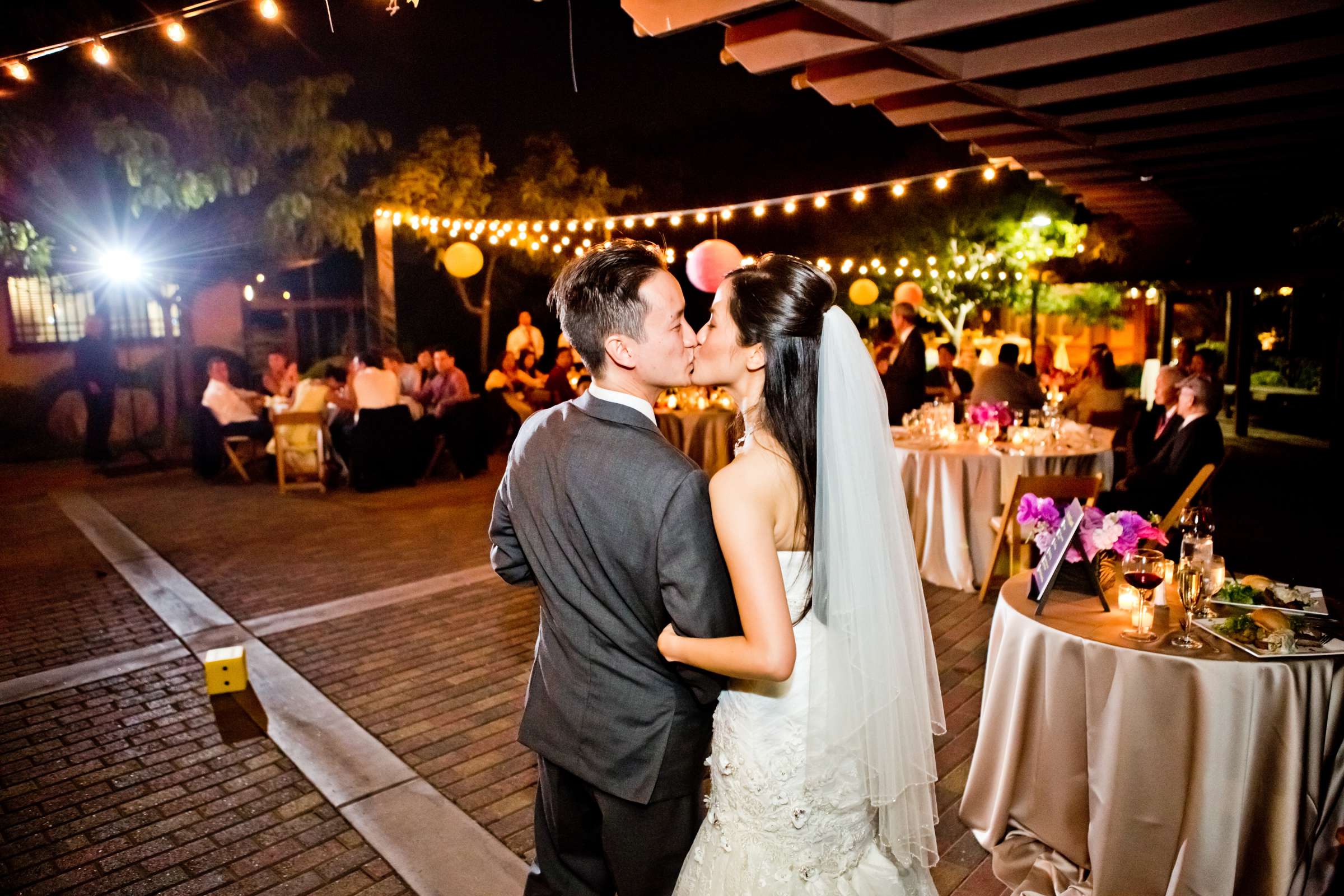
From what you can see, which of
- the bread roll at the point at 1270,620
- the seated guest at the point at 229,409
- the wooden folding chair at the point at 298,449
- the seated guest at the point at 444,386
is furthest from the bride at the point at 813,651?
the seated guest at the point at 229,409

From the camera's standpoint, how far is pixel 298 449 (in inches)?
355

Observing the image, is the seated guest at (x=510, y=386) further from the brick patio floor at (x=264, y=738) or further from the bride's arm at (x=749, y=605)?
the bride's arm at (x=749, y=605)

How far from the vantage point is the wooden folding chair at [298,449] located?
8.71 meters

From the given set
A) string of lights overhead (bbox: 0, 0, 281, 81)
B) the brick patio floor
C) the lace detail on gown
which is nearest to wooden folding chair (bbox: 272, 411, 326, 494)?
the brick patio floor

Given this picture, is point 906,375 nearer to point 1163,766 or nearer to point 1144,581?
point 1144,581

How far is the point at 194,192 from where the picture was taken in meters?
9.45

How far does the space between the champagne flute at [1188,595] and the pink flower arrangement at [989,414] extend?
354 cm

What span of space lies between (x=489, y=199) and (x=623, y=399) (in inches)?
476

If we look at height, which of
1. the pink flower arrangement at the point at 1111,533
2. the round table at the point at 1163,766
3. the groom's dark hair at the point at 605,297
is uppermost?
the groom's dark hair at the point at 605,297

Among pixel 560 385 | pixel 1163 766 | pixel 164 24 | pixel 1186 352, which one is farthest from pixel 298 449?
pixel 1186 352

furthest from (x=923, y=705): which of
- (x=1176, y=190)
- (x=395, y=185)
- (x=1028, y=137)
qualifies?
(x=395, y=185)

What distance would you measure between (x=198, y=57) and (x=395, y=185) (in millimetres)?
2889

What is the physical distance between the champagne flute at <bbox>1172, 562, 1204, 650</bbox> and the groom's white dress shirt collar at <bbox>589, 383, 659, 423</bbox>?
70.6 inches

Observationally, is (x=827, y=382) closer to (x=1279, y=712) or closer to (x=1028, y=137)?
(x=1279, y=712)
